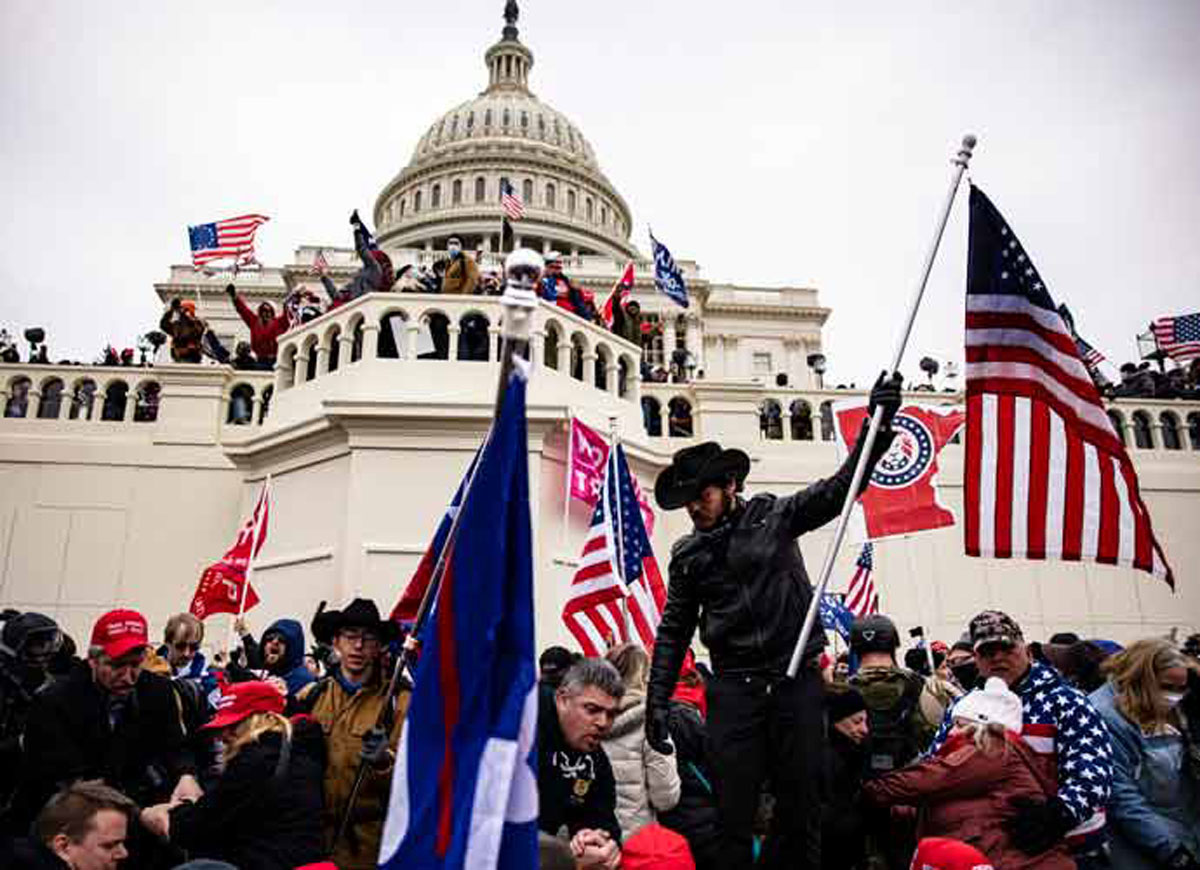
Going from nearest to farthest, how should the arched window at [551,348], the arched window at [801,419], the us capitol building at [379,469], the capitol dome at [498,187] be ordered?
the us capitol building at [379,469] < the arched window at [551,348] < the arched window at [801,419] < the capitol dome at [498,187]

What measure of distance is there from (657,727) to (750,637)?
0.55m

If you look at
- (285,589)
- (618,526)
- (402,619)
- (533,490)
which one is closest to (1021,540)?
(402,619)

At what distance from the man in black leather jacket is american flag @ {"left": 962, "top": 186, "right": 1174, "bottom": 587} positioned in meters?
1.11

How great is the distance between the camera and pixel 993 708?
12.3ft

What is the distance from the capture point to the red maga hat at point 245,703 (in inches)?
151

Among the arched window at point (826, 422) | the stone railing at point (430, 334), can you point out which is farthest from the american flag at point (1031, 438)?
the arched window at point (826, 422)

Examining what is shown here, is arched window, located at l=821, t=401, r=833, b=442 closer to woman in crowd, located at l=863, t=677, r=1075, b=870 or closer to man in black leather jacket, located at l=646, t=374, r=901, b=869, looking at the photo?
man in black leather jacket, located at l=646, t=374, r=901, b=869

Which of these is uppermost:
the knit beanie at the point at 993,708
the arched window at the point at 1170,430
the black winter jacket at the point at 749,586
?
the arched window at the point at 1170,430

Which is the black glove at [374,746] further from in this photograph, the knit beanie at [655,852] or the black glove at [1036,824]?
the black glove at [1036,824]

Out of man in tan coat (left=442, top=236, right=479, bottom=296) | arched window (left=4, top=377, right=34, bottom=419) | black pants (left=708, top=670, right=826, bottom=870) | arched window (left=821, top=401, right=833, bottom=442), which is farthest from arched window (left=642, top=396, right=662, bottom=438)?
black pants (left=708, top=670, right=826, bottom=870)

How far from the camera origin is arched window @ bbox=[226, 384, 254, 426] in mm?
15055

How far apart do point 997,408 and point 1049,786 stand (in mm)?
1850

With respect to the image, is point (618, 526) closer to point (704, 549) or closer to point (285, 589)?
point (704, 549)

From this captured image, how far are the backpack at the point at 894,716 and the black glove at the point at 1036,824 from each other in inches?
46.9
